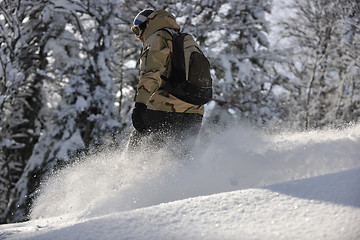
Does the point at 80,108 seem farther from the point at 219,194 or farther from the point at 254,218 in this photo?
the point at 254,218

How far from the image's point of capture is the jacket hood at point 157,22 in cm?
321

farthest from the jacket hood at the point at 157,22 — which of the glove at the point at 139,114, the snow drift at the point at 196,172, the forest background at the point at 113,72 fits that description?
the forest background at the point at 113,72

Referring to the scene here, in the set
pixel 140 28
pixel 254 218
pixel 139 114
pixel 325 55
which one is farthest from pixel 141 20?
pixel 325 55

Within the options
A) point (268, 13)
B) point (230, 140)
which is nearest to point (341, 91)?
point (268, 13)

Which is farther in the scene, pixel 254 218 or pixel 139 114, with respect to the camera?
pixel 139 114

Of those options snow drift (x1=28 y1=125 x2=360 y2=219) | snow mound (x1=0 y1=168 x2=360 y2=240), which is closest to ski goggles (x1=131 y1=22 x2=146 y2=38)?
snow drift (x1=28 y1=125 x2=360 y2=219)

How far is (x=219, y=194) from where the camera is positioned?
1.83m

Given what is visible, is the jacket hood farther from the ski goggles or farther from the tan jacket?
the ski goggles

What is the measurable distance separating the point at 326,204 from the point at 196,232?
60cm

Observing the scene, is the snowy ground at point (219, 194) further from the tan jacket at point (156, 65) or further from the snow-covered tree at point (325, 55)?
the snow-covered tree at point (325, 55)

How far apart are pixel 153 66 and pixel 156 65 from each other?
31 millimetres

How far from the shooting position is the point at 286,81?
1197 centimetres

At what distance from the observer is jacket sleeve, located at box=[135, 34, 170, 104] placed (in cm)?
308

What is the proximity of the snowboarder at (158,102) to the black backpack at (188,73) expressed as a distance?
0.06m
